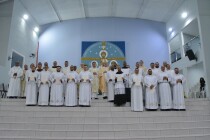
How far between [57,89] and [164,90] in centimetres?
362

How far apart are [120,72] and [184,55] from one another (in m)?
6.00

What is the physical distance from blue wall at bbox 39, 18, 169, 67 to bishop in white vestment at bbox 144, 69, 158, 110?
6.67 metres

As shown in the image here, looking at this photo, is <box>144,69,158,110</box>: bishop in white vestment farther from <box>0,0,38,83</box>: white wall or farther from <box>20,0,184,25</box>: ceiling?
<box>20,0,184,25</box>: ceiling

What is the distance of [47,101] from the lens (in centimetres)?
738

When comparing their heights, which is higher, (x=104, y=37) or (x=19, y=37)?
(x=104, y=37)

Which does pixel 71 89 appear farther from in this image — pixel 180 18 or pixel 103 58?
pixel 180 18

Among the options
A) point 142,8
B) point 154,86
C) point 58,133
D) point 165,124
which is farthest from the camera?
point 142,8

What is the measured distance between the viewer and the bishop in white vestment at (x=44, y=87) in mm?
7340

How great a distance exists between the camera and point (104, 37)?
14445 mm

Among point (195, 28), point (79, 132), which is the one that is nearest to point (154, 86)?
point (79, 132)

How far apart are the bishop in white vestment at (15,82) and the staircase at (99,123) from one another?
114cm

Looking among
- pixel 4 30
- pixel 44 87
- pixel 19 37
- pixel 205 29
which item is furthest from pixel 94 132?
pixel 19 37

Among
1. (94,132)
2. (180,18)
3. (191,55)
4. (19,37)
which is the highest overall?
(180,18)

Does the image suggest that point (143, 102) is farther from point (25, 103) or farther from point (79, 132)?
point (25, 103)
